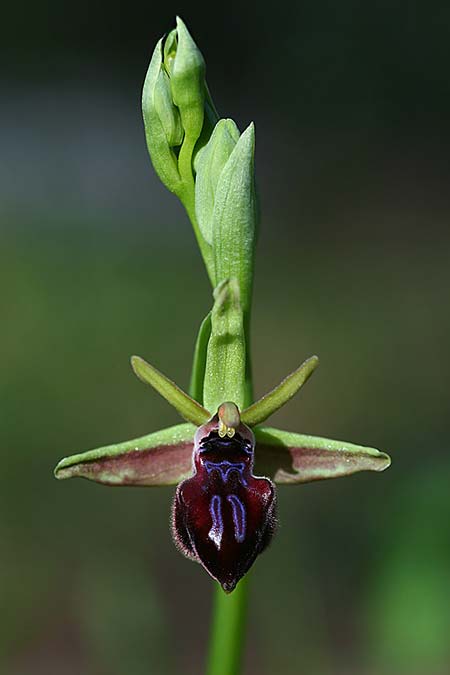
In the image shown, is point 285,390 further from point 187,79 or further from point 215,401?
point 187,79

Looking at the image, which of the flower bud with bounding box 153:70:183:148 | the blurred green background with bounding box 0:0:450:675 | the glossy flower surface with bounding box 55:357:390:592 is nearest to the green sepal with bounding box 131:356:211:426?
the glossy flower surface with bounding box 55:357:390:592

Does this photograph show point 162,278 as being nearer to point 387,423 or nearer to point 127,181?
point 387,423

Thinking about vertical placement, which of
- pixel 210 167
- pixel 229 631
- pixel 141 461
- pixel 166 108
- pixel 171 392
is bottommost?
pixel 229 631

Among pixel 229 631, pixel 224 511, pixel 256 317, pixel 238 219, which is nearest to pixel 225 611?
pixel 229 631

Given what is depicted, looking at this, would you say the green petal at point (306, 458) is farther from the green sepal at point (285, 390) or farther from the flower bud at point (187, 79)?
the flower bud at point (187, 79)

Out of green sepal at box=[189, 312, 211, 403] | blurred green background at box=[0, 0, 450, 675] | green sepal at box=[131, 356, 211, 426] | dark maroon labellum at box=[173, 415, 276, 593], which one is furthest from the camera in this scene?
blurred green background at box=[0, 0, 450, 675]

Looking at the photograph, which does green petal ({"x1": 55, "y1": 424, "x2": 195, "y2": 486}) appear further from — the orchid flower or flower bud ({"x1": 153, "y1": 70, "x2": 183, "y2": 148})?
flower bud ({"x1": 153, "y1": 70, "x2": 183, "y2": 148})
